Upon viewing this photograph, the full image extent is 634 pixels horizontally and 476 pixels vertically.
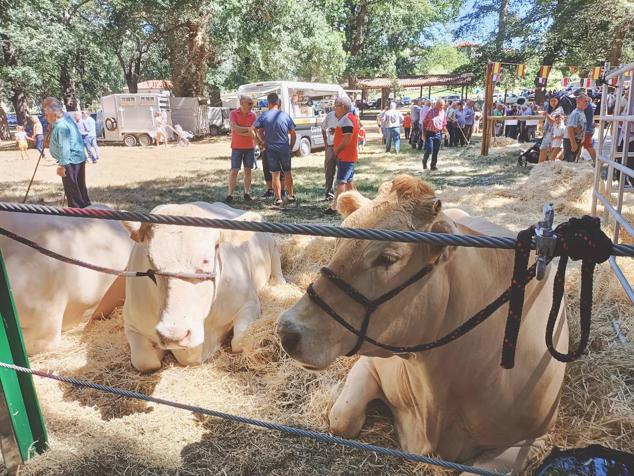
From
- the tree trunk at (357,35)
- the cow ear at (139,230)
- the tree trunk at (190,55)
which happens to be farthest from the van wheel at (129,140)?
the cow ear at (139,230)

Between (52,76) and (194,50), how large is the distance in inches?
336

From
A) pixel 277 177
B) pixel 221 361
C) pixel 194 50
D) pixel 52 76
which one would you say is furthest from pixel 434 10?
pixel 221 361

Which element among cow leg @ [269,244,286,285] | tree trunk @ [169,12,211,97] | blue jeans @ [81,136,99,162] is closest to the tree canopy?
tree trunk @ [169,12,211,97]

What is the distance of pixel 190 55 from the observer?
989 inches

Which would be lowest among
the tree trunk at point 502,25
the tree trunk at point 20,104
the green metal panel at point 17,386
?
the green metal panel at point 17,386

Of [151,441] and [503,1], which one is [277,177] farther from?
[503,1]

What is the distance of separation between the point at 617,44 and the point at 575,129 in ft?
61.8

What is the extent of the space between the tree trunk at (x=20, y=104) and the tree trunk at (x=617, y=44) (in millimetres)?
31949

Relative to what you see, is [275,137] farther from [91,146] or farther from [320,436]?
[91,146]

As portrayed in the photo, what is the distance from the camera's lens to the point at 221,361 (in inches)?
153

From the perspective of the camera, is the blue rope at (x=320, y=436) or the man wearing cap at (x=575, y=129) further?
the man wearing cap at (x=575, y=129)

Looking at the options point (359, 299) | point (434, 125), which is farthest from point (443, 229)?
point (434, 125)

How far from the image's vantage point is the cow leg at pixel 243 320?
3.95 m

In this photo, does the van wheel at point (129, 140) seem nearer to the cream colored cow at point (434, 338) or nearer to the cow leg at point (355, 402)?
A: the cow leg at point (355, 402)
